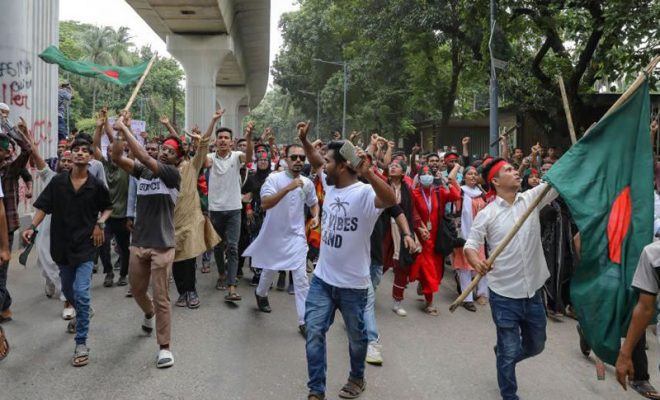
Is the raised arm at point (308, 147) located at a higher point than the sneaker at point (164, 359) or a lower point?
higher

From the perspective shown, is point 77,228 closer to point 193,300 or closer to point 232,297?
point 193,300

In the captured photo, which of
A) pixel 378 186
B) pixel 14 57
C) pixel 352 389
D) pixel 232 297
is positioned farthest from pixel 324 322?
pixel 14 57

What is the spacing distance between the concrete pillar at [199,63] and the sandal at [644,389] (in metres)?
18.3

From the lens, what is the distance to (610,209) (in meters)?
3.44

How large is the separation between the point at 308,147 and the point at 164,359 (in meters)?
1.99

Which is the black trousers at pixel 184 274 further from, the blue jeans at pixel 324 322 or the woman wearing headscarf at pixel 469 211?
the woman wearing headscarf at pixel 469 211

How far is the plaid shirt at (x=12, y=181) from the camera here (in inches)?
221

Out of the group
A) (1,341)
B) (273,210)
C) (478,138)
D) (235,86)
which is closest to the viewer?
(1,341)

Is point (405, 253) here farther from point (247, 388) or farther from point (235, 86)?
point (235, 86)

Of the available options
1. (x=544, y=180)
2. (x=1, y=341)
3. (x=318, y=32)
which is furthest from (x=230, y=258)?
(x=318, y=32)

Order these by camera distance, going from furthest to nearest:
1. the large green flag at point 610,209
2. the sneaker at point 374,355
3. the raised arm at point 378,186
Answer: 1. the sneaker at point 374,355
2. the raised arm at point 378,186
3. the large green flag at point 610,209

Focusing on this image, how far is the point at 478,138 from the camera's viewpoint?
114 ft

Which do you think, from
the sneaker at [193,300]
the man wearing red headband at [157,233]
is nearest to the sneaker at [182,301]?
the sneaker at [193,300]

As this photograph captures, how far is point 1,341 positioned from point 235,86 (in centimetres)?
3346
